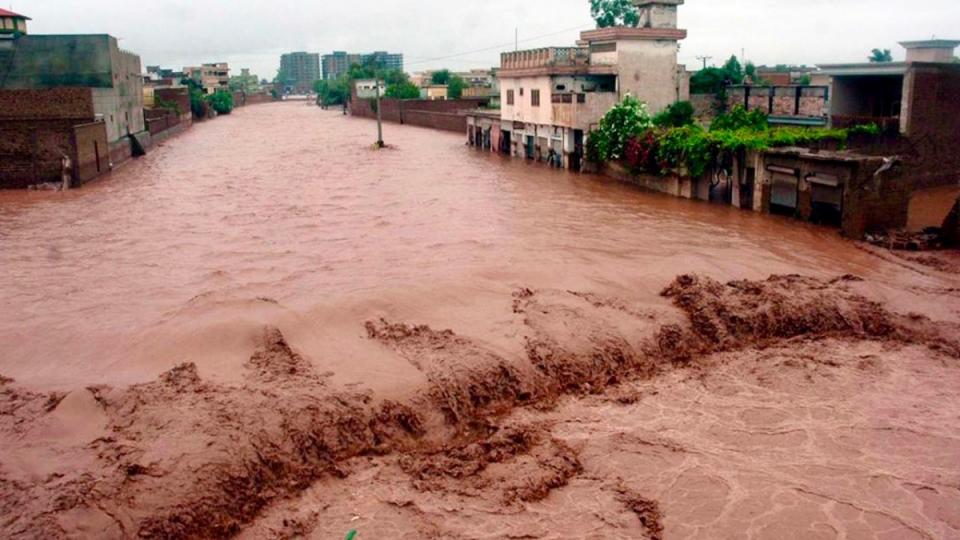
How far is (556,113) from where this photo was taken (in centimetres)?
3519

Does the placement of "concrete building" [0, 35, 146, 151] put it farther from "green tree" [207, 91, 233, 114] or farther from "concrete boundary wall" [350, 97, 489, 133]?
"green tree" [207, 91, 233, 114]

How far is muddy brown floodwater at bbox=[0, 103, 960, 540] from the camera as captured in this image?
28.4ft

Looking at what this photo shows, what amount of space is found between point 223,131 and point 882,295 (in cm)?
5724

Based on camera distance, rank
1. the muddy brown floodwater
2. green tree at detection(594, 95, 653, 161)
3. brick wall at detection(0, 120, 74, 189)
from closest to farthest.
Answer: the muddy brown floodwater < brick wall at detection(0, 120, 74, 189) < green tree at detection(594, 95, 653, 161)

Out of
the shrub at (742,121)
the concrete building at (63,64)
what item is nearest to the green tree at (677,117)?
the shrub at (742,121)

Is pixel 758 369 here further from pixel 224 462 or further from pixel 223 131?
pixel 223 131

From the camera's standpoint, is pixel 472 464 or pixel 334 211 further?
pixel 334 211

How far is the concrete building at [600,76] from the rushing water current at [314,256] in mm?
2873

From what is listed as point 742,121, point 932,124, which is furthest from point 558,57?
point 932,124

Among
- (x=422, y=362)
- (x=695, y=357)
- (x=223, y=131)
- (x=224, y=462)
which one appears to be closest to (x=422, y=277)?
(x=422, y=362)

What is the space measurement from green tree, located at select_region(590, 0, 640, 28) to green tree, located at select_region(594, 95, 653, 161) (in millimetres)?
19094

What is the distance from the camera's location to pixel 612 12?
161ft

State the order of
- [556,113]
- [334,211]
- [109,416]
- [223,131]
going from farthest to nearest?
[223,131] → [556,113] → [334,211] → [109,416]

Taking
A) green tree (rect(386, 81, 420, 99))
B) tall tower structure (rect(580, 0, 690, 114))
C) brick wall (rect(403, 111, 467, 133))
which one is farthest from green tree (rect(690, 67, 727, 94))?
green tree (rect(386, 81, 420, 99))
